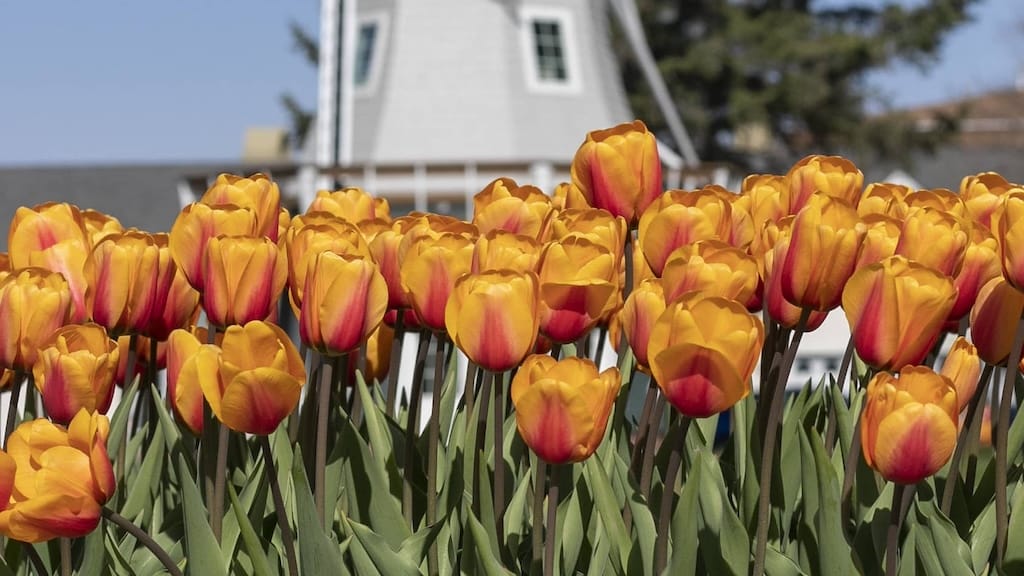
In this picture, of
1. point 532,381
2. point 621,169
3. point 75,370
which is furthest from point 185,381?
point 621,169

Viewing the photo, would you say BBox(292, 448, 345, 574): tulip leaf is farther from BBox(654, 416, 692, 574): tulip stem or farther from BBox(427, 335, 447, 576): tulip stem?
BBox(654, 416, 692, 574): tulip stem

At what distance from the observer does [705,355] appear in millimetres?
1402

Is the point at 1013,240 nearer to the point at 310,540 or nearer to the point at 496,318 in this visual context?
the point at 496,318

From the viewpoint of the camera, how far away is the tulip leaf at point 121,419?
187cm

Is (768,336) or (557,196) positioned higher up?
(557,196)

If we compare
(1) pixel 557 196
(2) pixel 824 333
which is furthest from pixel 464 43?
(1) pixel 557 196

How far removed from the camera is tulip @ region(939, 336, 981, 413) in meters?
1.85

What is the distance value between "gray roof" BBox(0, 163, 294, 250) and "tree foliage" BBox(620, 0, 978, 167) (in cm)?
1145

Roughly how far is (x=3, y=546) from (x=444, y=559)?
583 mm

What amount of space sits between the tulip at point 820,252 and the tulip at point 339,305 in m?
0.49

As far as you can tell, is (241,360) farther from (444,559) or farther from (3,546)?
(3,546)

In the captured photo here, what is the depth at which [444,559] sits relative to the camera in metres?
1.65

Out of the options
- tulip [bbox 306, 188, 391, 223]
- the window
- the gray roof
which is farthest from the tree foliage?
tulip [bbox 306, 188, 391, 223]

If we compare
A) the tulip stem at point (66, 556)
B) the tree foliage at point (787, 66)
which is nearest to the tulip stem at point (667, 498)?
the tulip stem at point (66, 556)
